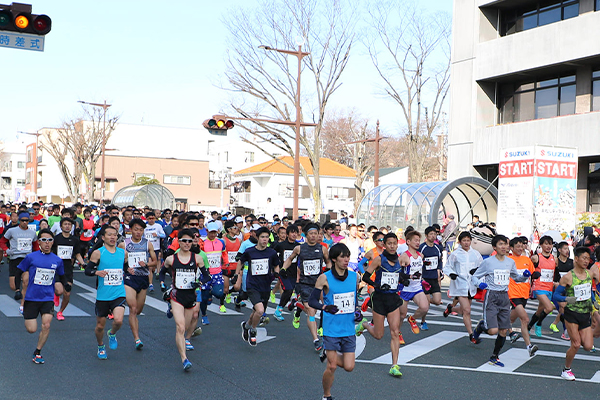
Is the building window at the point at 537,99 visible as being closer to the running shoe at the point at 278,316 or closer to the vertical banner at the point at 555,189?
the vertical banner at the point at 555,189

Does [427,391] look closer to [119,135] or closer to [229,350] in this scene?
[229,350]

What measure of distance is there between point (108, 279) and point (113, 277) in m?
0.07

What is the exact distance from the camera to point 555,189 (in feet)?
56.9

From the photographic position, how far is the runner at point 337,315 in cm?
639

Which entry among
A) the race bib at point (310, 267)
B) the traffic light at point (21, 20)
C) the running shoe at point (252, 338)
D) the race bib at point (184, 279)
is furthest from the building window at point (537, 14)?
the race bib at point (184, 279)

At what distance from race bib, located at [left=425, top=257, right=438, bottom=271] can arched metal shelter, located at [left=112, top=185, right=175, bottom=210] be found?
31.6 m

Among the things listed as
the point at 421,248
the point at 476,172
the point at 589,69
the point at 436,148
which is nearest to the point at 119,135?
the point at 436,148

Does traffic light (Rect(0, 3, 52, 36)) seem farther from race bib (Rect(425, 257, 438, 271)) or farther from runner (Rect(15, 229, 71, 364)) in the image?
race bib (Rect(425, 257, 438, 271))

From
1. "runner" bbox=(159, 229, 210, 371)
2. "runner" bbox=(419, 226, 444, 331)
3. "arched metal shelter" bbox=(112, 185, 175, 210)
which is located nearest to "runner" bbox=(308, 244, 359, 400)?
"runner" bbox=(159, 229, 210, 371)

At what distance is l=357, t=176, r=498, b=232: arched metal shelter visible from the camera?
2386 centimetres

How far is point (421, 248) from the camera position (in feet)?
36.0

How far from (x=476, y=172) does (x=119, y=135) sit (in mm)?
53285

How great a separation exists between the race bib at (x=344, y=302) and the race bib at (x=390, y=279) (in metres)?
1.70

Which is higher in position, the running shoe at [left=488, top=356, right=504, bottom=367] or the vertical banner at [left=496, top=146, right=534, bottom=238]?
the vertical banner at [left=496, top=146, right=534, bottom=238]
